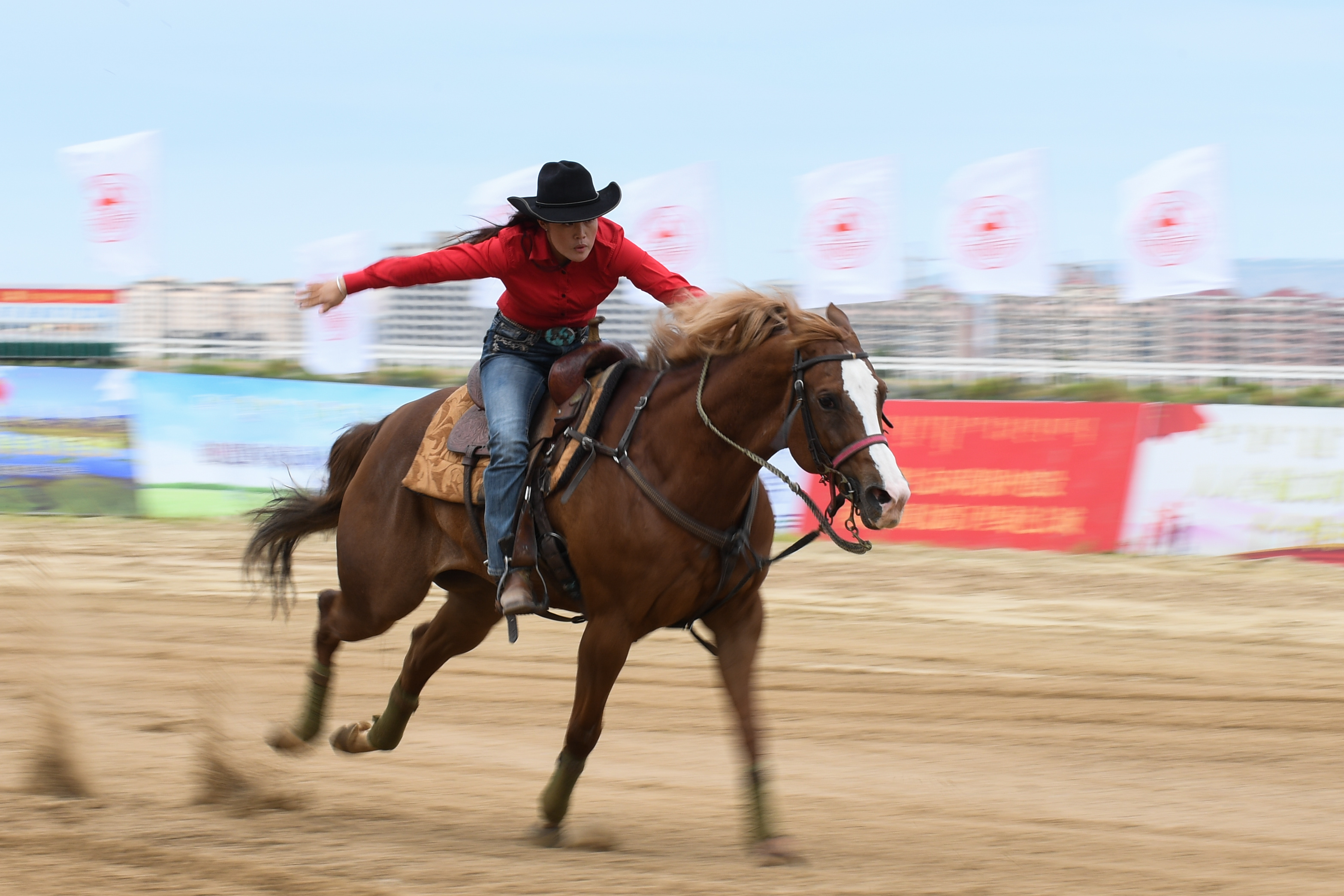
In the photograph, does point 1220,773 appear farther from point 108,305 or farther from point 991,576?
point 108,305

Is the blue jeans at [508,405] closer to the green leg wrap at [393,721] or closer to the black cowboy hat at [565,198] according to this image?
the black cowboy hat at [565,198]

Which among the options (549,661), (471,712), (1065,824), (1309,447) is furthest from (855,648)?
(1309,447)

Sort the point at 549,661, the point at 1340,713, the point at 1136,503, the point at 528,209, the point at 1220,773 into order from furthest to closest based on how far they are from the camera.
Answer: the point at 1136,503 → the point at 549,661 → the point at 1340,713 → the point at 1220,773 → the point at 528,209

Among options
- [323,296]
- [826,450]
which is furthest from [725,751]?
[323,296]

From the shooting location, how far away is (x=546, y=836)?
4.88 meters

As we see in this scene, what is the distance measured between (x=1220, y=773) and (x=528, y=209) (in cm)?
403

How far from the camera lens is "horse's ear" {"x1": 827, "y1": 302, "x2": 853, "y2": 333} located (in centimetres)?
454

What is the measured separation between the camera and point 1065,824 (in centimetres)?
513

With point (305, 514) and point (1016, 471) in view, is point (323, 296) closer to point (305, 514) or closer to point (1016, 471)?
point (305, 514)

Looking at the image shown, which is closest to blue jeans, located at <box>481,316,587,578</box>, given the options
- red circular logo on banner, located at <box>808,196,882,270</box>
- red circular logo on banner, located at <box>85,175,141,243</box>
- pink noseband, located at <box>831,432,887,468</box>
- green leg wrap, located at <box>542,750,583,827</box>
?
green leg wrap, located at <box>542,750,583,827</box>

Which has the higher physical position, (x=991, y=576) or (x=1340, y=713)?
(x=1340, y=713)

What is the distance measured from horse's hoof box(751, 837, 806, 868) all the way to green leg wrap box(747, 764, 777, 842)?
27 millimetres

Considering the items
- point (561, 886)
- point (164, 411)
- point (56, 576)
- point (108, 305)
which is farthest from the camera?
point (108, 305)

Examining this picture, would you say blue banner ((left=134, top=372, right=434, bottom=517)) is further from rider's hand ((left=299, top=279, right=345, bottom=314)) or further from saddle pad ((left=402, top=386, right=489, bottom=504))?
rider's hand ((left=299, top=279, right=345, bottom=314))
